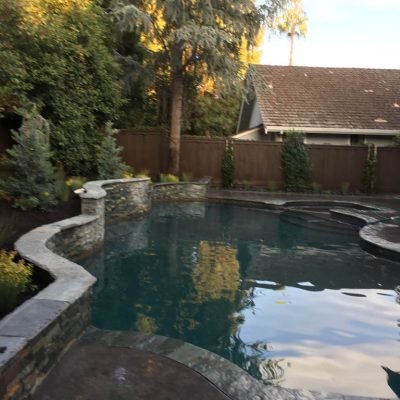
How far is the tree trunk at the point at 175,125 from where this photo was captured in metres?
17.0

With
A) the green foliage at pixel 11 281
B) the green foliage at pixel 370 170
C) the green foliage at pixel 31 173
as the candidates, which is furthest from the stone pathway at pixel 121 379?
the green foliage at pixel 370 170

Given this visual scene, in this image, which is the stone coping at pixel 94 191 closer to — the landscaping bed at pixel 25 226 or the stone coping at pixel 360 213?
the landscaping bed at pixel 25 226

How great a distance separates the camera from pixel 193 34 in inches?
597

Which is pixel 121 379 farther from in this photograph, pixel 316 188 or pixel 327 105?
pixel 327 105

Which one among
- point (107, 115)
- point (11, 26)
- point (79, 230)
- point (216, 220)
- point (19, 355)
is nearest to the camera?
point (19, 355)

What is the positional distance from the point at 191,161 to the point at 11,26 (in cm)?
951

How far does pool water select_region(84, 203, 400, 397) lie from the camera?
4.46m

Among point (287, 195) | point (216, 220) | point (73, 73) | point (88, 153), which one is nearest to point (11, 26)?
point (73, 73)

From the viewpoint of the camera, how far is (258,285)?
690 centimetres

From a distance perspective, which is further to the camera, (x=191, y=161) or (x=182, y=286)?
(x=191, y=161)

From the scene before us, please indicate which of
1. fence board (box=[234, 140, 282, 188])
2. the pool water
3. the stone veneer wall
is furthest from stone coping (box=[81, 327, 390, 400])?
fence board (box=[234, 140, 282, 188])

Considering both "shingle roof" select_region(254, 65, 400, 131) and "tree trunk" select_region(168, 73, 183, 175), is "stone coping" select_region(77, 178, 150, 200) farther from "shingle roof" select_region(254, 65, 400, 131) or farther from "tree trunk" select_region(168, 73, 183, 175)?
"shingle roof" select_region(254, 65, 400, 131)

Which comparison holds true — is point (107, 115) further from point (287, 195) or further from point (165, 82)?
point (287, 195)

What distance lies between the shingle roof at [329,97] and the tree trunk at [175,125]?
10.2ft
